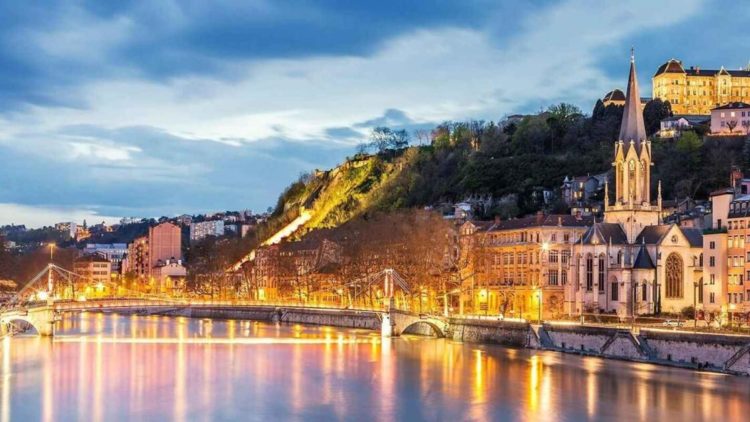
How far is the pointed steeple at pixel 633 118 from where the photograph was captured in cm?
6614

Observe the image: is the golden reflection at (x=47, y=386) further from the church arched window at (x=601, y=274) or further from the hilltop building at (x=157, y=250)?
the hilltop building at (x=157, y=250)

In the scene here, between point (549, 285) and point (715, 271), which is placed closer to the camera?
point (715, 271)

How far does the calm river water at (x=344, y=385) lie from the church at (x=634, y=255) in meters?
9.75

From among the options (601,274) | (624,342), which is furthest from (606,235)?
(624,342)

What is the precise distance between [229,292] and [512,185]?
31030 millimetres

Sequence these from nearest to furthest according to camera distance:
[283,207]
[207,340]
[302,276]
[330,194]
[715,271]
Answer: [715,271], [207,340], [302,276], [330,194], [283,207]

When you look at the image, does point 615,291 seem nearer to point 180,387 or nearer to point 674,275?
point 674,275

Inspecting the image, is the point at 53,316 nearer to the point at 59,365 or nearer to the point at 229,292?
the point at 59,365

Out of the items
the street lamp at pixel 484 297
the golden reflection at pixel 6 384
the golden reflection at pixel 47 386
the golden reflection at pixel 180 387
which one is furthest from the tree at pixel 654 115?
the golden reflection at pixel 6 384

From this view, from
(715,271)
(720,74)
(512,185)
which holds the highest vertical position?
(720,74)

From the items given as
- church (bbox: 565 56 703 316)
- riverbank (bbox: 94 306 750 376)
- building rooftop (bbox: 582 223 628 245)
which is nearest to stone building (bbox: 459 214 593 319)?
building rooftop (bbox: 582 223 628 245)

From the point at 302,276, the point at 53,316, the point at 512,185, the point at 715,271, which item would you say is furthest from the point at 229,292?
the point at 715,271

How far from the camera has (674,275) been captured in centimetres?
6131

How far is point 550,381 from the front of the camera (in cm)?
4203
